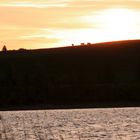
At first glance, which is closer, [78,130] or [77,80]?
[78,130]

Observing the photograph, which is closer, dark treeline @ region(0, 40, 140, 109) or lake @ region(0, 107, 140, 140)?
lake @ region(0, 107, 140, 140)

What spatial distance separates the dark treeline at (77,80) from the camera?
162875mm

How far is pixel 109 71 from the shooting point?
586 feet

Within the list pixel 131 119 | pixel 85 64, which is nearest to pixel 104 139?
pixel 131 119

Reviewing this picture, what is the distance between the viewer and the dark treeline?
162875 mm

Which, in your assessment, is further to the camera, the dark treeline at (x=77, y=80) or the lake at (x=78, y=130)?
the dark treeline at (x=77, y=80)

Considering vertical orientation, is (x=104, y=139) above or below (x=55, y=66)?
below

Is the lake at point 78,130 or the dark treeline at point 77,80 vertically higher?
the dark treeline at point 77,80

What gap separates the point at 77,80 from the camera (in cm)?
17888

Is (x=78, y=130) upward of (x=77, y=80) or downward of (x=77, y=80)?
downward

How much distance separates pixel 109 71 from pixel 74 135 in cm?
9577

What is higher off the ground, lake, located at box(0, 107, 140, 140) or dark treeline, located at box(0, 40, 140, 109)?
dark treeline, located at box(0, 40, 140, 109)

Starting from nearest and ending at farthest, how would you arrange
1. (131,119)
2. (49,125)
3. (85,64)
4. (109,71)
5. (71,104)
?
(49,125)
(131,119)
(71,104)
(109,71)
(85,64)

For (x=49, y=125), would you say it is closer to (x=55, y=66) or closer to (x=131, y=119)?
(x=131, y=119)
